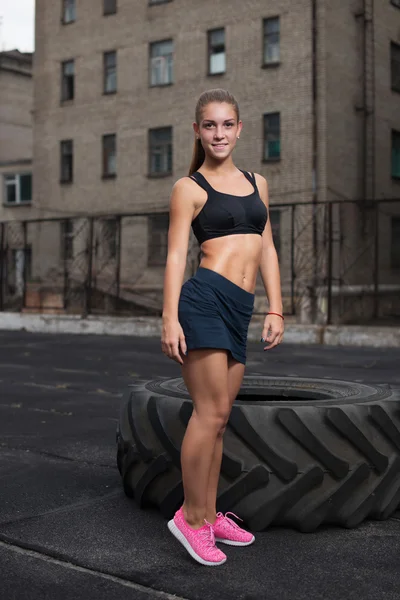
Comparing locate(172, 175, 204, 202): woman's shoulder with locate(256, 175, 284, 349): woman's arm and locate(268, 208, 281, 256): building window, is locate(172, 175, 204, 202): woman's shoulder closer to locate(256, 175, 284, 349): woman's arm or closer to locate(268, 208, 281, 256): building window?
locate(256, 175, 284, 349): woman's arm

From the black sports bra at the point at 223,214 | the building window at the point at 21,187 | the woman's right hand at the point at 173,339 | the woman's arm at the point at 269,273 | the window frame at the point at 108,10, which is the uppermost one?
the window frame at the point at 108,10

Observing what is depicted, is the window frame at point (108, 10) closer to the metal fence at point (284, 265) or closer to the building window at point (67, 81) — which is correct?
the building window at point (67, 81)

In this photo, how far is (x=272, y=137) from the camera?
985 inches

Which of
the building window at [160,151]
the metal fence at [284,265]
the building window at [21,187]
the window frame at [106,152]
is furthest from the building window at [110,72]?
the building window at [21,187]

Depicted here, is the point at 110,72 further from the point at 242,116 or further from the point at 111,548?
the point at 111,548

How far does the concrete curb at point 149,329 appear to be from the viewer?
14086 mm

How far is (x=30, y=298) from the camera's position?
27.0m

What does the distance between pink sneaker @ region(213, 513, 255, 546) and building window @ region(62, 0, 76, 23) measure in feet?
96.4

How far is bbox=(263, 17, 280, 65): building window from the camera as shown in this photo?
81.3ft

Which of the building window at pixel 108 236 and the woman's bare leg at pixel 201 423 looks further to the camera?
the building window at pixel 108 236

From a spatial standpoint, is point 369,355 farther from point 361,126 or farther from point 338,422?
point 361,126

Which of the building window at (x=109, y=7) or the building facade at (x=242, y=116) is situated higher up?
the building window at (x=109, y=7)

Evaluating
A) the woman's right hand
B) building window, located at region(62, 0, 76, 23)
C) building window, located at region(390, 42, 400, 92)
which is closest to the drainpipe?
building window, located at region(390, 42, 400, 92)

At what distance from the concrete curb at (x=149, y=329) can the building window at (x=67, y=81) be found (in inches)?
543
